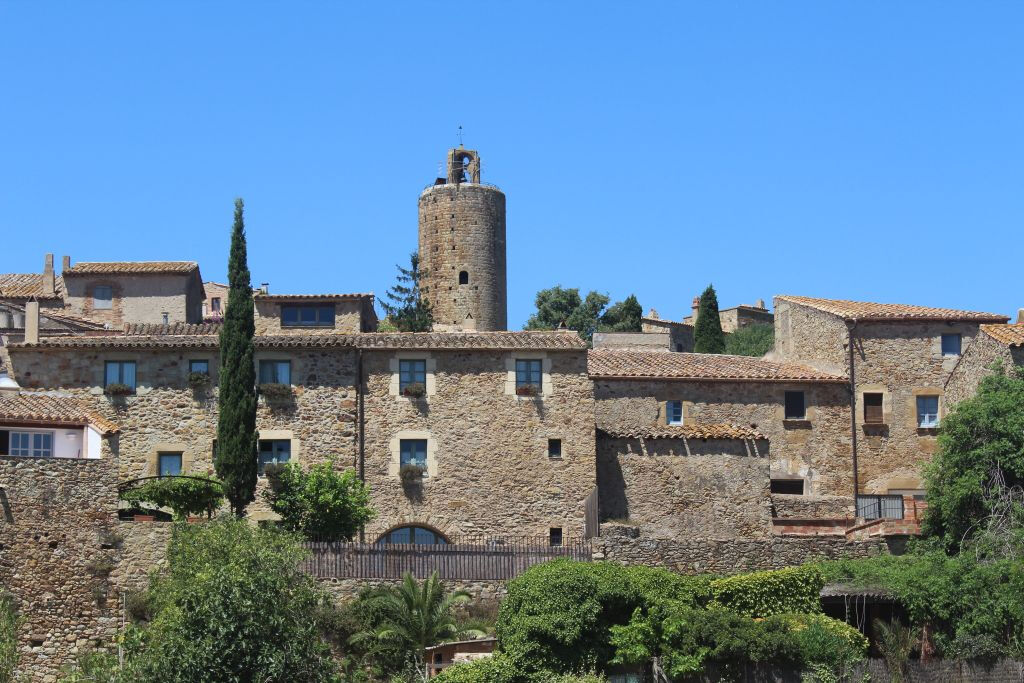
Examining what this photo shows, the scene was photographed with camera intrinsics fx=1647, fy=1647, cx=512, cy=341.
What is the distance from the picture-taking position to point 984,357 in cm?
4866

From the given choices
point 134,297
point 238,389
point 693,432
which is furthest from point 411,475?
point 134,297

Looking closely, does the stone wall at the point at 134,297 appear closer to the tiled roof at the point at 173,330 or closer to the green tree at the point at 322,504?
the tiled roof at the point at 173,330

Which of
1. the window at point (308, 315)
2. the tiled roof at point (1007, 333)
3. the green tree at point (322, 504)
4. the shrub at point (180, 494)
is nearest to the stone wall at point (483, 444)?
the green tree at point (322, 504)

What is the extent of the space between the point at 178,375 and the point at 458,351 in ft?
26.5

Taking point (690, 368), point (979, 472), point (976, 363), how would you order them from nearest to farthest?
point (979, 472) < point (976, 363) < point (690, 368)

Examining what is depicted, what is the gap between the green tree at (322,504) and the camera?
140 feet

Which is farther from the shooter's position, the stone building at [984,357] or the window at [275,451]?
the window at [275,451]

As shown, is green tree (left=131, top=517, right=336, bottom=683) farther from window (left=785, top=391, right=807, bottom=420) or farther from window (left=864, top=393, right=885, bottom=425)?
window (left=864, top=393, right=885, bottom=425)

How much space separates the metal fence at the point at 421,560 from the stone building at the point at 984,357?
1434cm

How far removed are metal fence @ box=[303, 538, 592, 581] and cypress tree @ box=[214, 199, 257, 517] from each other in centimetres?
325

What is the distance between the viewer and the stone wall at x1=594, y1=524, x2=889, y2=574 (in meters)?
42.0

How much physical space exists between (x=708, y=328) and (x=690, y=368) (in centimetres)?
2495

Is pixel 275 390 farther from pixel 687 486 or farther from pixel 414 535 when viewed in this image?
pixel 687 486

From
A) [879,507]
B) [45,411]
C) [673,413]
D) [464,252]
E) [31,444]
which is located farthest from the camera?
[464,252]
